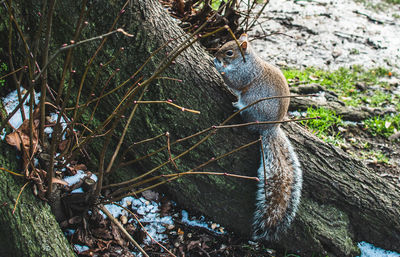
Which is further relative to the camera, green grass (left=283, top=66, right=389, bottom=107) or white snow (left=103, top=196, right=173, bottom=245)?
green grass (left=283, top=66, right=389, bottom=107)

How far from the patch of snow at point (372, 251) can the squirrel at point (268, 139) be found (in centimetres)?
68

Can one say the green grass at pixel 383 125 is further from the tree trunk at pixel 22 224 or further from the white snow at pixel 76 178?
the tree trunk at pixel 22 224

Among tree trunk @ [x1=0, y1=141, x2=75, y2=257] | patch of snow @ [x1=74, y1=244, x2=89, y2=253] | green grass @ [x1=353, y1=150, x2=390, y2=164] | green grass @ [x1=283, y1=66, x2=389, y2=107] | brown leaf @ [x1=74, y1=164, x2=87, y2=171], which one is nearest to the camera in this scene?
tree trunk @ [x1=0, y1=141, x2=75, y2=257]

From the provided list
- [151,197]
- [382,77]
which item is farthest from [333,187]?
[382,77]

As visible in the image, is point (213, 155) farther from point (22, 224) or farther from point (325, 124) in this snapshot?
point (325, 124)

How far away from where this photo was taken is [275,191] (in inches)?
89.5

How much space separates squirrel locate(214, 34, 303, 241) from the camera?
7.44 feet

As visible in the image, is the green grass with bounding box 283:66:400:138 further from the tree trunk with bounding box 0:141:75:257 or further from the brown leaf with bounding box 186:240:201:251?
the tree trunk with bounding box 0:141:75:257

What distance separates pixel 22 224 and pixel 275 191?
1454 mm

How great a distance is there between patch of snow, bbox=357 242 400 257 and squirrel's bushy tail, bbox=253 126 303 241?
685mm

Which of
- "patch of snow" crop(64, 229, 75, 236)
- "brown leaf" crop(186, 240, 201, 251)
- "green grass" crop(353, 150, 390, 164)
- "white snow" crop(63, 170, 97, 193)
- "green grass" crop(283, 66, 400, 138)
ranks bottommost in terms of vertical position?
"green grass" crop(353, 150, 390, 164)

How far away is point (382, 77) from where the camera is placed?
469cm

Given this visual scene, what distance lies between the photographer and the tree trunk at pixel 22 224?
1562mm

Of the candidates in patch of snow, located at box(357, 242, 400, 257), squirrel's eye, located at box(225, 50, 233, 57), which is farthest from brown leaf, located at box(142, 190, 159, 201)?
patch of snow, located at box(357, 242, 400, 257)
